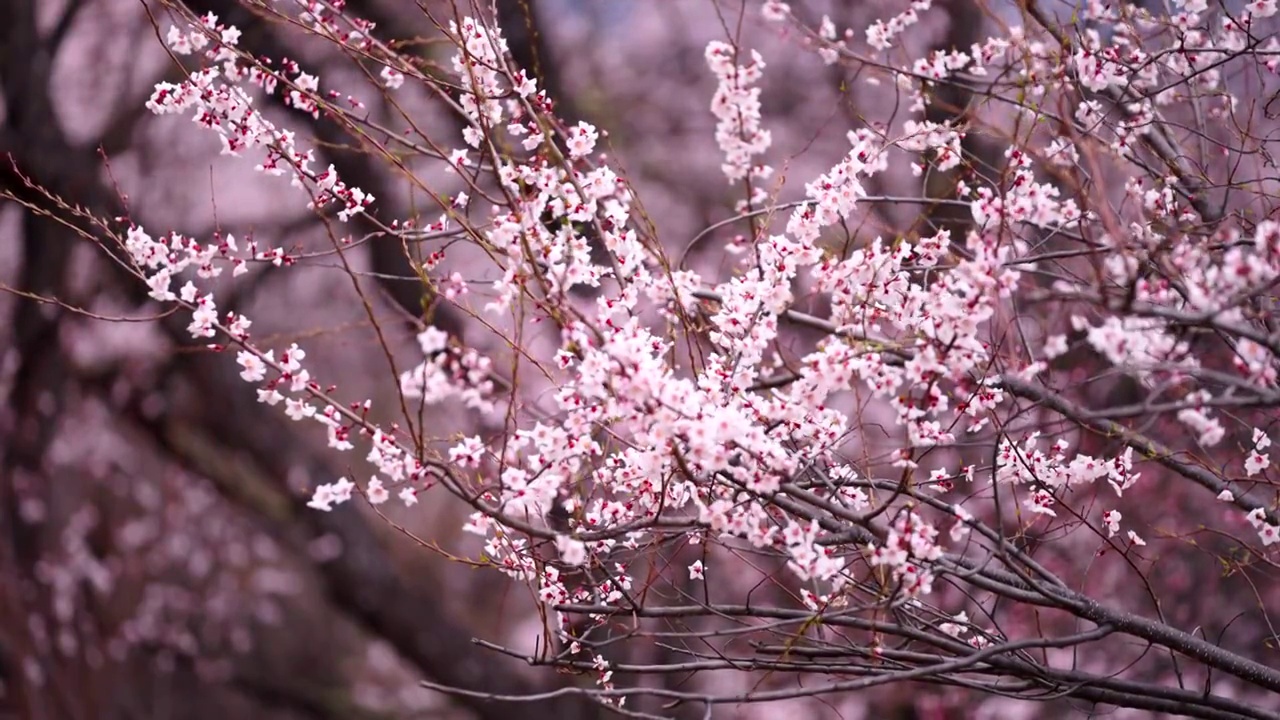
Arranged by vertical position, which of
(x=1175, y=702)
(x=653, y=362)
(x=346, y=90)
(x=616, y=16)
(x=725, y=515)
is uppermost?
(x=616, y=16)

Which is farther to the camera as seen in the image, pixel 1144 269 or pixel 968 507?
pixel 968 507

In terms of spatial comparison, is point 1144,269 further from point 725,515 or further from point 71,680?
point 71,680

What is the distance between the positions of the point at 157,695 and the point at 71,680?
322cm

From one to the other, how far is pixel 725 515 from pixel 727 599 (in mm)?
5311

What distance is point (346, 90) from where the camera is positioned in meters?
8.70

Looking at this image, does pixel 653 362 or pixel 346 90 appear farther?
pixel 346 90

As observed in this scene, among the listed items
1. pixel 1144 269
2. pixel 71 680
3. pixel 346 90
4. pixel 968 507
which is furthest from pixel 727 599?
pixel 1144 269

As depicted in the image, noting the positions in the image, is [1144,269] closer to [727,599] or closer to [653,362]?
[653,362]

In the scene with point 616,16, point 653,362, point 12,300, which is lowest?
point 653,362

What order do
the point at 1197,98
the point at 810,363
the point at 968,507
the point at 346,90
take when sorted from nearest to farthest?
the point at 810,363
the point at 1197,98
the point at 968,507
the point at 346,90

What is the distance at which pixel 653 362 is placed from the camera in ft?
6.74

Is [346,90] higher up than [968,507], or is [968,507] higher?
[346,90]

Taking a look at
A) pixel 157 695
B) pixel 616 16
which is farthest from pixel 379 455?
pixel 157 695

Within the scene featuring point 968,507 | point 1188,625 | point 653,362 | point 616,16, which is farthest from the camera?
point 616,16
